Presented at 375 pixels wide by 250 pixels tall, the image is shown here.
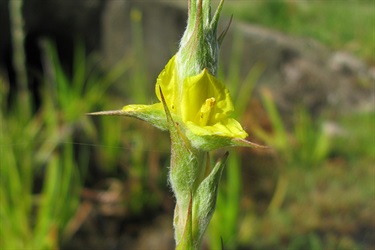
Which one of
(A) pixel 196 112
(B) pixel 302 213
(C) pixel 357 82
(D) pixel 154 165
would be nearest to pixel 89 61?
(D) pixel 154 165

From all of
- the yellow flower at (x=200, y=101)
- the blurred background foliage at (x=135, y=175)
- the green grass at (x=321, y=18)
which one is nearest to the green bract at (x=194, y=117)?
the yellow flower at (x=200, y=101)

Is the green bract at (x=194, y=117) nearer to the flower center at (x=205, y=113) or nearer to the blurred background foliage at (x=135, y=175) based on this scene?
the flower center at (x=205, y=113)

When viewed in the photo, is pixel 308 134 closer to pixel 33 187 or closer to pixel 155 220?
pixel 155 220

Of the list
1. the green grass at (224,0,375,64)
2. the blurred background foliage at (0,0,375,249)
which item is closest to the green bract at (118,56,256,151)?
the blurred background foliage at (0,0,375,249)

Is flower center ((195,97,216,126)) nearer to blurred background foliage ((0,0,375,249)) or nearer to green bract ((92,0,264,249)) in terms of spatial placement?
green bract ((92,0,264,249))

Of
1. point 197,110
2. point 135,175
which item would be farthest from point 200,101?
point 135,175

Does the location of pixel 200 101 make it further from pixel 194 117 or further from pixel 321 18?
pixel 321 18
